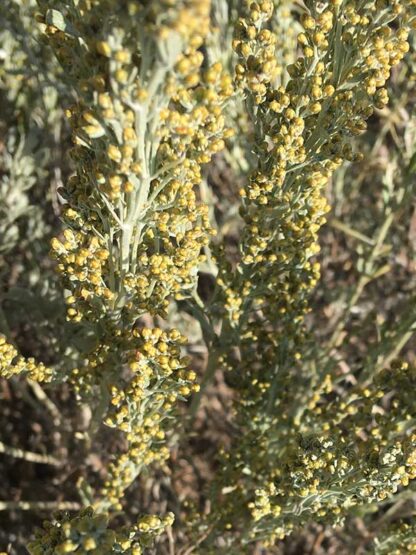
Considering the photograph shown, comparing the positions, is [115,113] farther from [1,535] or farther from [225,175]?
[225,175]

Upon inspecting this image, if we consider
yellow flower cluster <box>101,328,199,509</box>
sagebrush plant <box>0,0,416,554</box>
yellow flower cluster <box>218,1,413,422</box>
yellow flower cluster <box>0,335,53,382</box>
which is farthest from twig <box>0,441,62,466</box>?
yellow flower cluster <box>218,1,413,422</box>

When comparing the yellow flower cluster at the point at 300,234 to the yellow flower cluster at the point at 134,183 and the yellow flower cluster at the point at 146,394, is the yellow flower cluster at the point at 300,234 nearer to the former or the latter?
the yellow flower cluster at the point at 134,183

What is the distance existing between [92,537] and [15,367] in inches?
20.1

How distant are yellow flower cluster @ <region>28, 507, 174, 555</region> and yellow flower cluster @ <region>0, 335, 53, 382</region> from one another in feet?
1.28

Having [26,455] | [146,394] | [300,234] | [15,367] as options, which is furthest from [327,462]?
[26,455]

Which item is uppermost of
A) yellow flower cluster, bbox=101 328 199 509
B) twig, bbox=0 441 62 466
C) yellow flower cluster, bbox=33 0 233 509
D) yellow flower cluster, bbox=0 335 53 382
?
yellow flower cluster, bbox=33 0 233 509

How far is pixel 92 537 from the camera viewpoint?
146 cm

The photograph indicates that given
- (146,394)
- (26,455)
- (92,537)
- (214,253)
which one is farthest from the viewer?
(26,455)

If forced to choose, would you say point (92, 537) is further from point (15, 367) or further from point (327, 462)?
point (327, 462)

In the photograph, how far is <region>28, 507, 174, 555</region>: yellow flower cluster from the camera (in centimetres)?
146

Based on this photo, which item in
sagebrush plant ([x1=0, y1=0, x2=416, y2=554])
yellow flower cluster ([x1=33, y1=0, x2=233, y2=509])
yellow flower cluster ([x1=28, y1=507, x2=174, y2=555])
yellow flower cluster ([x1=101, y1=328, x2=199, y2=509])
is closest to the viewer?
yellow flower cluster ([x1=33, y1=0, x2=233, y2=509])

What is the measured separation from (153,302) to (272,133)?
1.85 ft

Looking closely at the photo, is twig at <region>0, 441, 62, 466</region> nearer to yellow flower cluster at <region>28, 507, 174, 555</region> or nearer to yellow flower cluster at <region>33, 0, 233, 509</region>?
yellow flower cluster at <region>33, 0, 233, 509</region>

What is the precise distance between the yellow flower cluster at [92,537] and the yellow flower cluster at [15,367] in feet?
1.28
